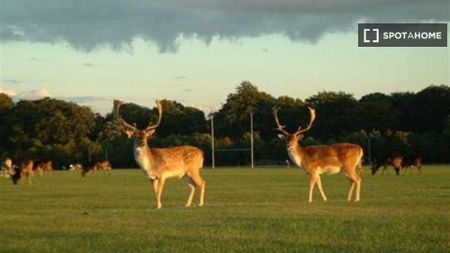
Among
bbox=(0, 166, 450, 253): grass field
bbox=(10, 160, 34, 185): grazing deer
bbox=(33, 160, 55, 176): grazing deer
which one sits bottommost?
bbox=(33, 160, 55, 176): grazing deer

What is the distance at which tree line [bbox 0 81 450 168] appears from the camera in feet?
279

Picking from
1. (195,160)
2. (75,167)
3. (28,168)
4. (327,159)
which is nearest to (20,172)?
(28,168)

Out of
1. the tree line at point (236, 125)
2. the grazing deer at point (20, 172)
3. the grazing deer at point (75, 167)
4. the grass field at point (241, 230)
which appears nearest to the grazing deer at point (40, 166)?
the grazing deer at point (20, 172)

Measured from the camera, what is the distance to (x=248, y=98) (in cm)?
10219

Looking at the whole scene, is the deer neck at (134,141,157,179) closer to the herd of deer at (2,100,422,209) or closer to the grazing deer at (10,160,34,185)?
the herd of deer at (2,100,422,209)

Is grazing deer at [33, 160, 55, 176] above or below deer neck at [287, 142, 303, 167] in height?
below

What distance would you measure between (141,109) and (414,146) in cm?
4352

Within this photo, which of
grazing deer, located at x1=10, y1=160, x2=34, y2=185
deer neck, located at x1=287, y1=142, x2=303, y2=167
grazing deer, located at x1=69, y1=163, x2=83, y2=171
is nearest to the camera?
deer neck, located at x1=287, y1=142, x2=303, y2=167

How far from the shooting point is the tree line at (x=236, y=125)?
85188 mm

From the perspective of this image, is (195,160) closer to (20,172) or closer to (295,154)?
(295,154)

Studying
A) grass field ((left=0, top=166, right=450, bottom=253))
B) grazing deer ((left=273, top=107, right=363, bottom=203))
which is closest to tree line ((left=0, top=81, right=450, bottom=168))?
grazing deer ((left=273, top=107, right=363, bottom=203))

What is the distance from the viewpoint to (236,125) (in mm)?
100625

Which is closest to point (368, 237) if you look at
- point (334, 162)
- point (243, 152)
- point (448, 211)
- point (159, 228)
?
point (159, 228)

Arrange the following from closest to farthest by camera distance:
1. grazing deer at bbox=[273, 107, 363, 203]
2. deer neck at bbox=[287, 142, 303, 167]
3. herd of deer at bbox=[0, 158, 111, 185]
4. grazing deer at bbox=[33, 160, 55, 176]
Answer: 1. grazing deer at bbox=[273, 107, 363, 203]
2. deer neck at bbox=[287, 142, 303, 167]
3. herd of deer at bbox=[0, 158, 111, 185]
4. grazing deer at bbox=[33, 160, 55, 176]
